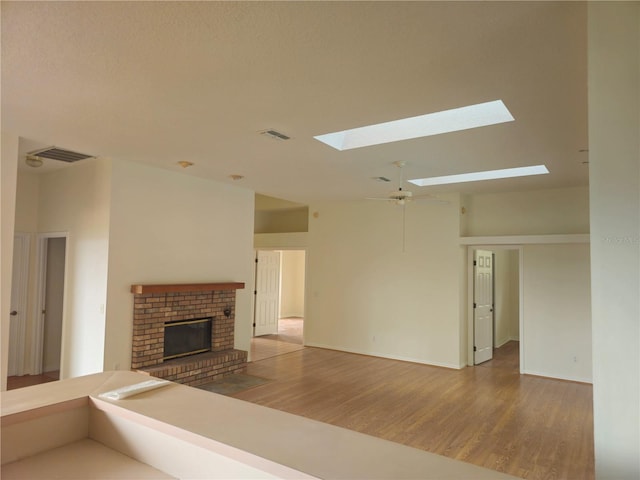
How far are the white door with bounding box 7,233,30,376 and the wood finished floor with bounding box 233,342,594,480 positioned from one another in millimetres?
3213

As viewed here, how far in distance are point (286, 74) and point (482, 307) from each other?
19.9ft

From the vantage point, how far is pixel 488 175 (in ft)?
18.4

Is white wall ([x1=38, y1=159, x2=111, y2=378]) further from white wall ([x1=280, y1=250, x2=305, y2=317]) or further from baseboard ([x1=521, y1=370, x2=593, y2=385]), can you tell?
white wall ([x1=280, y1=250, x2=305, y2=317])

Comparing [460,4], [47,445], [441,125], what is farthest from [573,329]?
[47,445]

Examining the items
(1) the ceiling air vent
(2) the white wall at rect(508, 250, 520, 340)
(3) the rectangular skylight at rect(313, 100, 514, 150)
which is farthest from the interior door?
(2) the white wall at rect(508, 250, 520, 340)

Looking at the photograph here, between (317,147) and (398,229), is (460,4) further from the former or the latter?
(398,229)

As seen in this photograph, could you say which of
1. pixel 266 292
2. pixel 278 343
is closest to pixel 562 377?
pixel 278 343

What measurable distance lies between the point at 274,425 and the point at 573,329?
6.05 m

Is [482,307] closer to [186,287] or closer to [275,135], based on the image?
[186,287]

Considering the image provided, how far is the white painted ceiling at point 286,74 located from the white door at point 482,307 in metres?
3.11

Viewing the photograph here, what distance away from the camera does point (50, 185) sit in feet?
18.5

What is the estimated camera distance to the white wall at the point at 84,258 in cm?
477

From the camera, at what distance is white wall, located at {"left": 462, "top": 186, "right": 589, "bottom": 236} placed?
5945mm

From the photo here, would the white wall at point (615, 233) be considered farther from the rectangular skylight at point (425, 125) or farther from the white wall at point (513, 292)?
the white wall at point (513, 292)
